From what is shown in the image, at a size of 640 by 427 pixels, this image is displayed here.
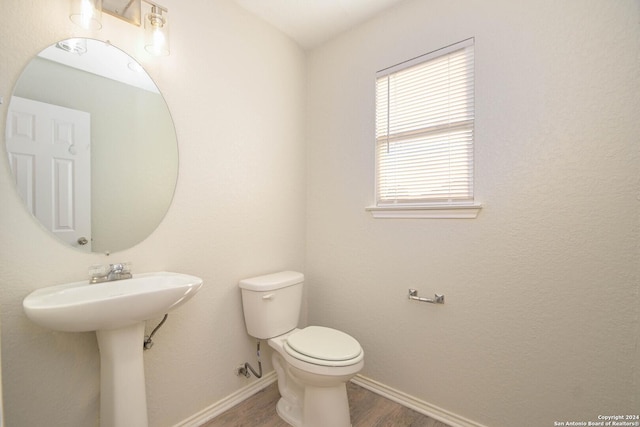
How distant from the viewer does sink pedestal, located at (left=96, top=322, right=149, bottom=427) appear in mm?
1113

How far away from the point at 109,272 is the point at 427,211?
163cm

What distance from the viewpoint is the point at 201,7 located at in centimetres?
159

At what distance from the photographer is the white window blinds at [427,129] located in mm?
1543

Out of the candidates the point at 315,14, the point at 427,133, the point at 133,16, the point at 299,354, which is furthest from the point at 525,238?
the point at 133,16

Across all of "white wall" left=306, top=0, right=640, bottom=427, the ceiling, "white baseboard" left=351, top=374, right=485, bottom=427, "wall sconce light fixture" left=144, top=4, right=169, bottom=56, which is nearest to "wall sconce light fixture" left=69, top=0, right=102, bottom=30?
"wall sconce light fixture" left=144, top=4, right=169, bottom=56

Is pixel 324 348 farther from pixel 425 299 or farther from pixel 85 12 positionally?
pixel 85 12

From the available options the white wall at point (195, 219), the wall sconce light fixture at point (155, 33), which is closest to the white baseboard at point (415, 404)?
the white wall at point (195, 219)

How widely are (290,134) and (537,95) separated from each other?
4.88 ft

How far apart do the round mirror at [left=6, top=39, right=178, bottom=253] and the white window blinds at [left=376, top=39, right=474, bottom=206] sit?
4.18 feet

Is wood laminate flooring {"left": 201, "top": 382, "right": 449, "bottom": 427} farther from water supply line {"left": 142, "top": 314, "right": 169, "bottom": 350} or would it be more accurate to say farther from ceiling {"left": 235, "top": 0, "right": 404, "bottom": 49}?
ceiling {"left": 235, "top": 0, "right": 404, "bottom": 49}

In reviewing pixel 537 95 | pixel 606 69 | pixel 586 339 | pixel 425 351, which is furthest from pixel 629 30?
pixel 425 351

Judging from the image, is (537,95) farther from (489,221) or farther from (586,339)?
(586,339)

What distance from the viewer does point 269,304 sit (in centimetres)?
170

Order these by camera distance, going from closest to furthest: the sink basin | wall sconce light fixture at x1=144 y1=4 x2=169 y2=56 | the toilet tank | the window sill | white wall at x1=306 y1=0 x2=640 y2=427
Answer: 1. the sink basin
2. white wall at x1=306 y1=0 x2=640 y2=427
3. wall sconce light fixture at x1=144 y1=4 x2=169 y2=56
4. the window sill
5. the toilet tank
